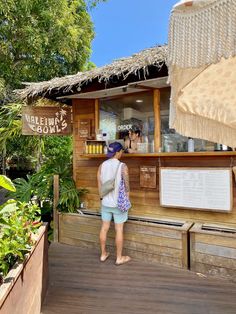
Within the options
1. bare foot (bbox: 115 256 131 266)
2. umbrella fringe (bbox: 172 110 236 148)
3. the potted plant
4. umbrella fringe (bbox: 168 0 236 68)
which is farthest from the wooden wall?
umbrella fringe (bbox: 168 0 236 68)

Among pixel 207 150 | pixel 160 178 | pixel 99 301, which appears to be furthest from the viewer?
pixel 160 178

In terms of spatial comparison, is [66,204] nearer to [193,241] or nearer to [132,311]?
[193,241]

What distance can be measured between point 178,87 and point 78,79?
3361 millimetres

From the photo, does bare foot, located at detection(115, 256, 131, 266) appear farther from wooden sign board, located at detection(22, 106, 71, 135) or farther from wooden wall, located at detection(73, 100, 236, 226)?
wooden sign board, located at detection(22, 106, 71, 135)

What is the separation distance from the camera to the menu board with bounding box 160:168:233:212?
4.17 meters

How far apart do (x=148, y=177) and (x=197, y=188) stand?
2.64 ft

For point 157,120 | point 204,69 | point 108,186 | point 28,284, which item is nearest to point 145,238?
point 108,186

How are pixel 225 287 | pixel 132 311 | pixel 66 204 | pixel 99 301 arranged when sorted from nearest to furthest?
1. pixel 132 311
2. pixel 99 301
3. pixel 225 287
4. pixel 66 204

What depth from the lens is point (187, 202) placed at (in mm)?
4457

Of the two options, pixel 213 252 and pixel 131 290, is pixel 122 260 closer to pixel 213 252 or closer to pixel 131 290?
pixel 131 290

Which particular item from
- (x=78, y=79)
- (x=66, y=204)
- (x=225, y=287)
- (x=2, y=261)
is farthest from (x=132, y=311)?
(x=78, y=79)

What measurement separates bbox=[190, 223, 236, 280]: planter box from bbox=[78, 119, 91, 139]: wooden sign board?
2.55 m

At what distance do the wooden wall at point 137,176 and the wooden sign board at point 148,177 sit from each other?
0.21 ft

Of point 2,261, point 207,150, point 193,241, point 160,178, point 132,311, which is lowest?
point 132,311
